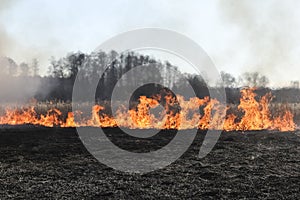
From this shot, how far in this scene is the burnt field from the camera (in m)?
8.05

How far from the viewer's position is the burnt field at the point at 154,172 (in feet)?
26.4

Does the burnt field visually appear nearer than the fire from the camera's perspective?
Yes

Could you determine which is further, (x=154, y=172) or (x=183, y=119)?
(x=183, y=119)

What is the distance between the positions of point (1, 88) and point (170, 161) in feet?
53.1

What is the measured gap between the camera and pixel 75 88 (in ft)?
131

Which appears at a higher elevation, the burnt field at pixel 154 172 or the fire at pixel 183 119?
the fire at pixel 183 119

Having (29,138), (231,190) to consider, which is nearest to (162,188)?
(231,190)

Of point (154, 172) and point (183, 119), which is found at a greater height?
point (183, 119)

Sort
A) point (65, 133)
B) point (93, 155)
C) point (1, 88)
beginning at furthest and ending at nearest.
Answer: point (1, 88)
point (65, 133)
point (93, 155)

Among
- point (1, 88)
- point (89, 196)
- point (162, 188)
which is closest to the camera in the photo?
point (89, 196)

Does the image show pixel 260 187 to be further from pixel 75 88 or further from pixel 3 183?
pixel 75 88

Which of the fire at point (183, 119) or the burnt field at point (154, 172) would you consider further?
the fire at point (183, 119)

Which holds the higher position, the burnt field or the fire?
the fire

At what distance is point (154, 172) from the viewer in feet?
32.4
